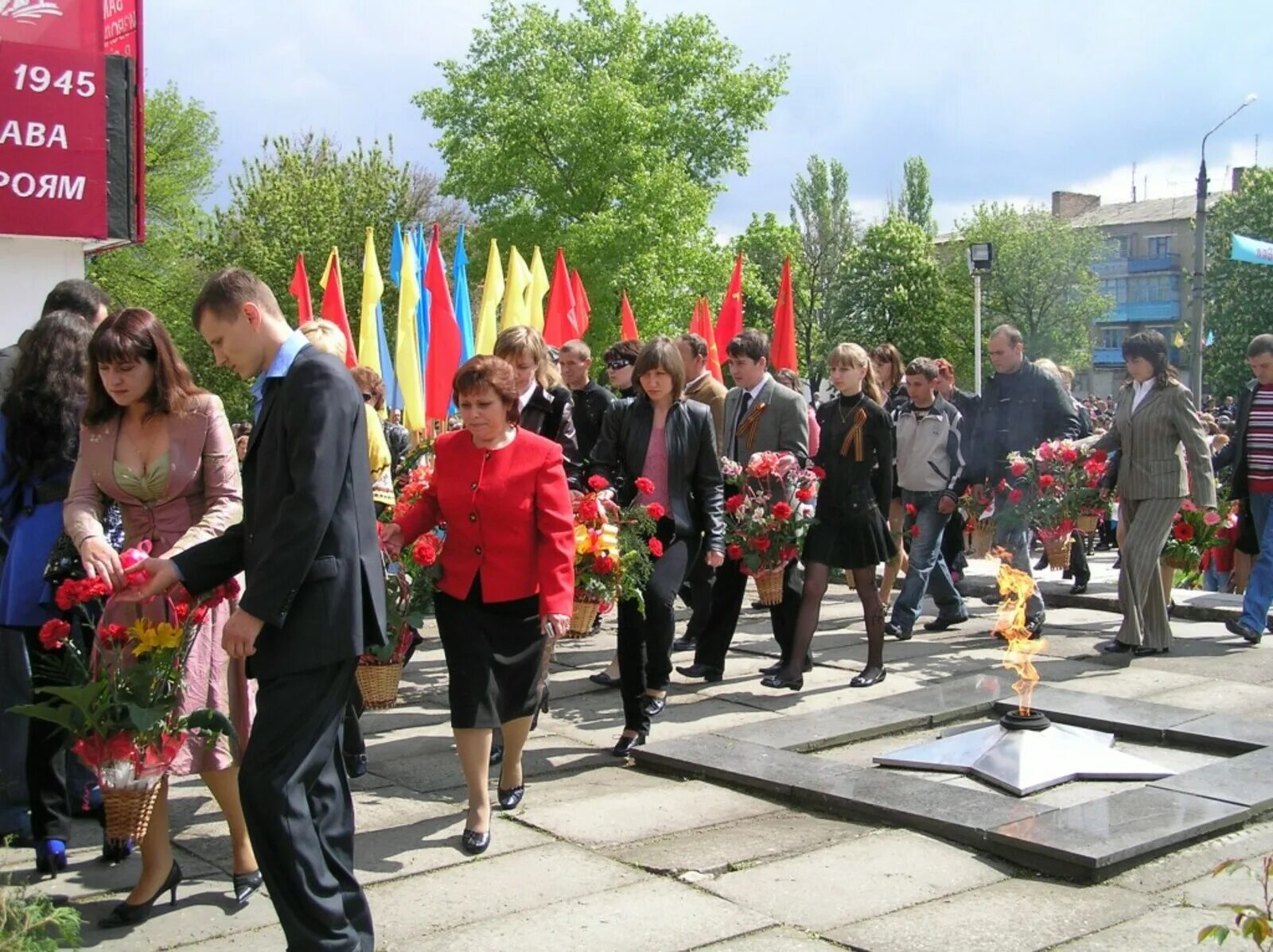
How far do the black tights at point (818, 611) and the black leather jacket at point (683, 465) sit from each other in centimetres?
111

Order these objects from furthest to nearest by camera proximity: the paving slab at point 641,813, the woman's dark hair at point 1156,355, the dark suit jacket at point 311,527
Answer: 1. the woman's dark hair at point 1156,355
2. the paving slab at point 641,813
3. the dark suit jacket at point 311,527

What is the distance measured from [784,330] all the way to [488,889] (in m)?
11.5

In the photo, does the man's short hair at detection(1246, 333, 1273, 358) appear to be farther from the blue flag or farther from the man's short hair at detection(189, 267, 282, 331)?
the blue flag

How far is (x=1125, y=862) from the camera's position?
490cm

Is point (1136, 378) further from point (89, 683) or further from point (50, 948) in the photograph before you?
point (50, 948)

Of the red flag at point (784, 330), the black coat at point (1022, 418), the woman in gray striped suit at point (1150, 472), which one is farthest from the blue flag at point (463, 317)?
the woman in gray striped suit at point (1150, 472)

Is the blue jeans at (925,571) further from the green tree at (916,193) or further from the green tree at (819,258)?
the green tree at (916,193)

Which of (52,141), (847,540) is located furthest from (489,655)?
(52,141)

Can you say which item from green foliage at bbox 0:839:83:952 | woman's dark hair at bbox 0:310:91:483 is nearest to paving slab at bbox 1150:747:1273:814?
green foliage at bbox 0:839:83:952

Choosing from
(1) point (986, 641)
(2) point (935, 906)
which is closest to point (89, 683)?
(2) point (935, 906)

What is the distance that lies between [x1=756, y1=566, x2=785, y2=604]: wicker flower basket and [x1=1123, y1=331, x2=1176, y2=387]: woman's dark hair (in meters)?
2.90

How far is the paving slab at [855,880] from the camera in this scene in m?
4.57

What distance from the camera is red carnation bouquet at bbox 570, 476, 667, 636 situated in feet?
21.3

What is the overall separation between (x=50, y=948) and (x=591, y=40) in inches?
1814
